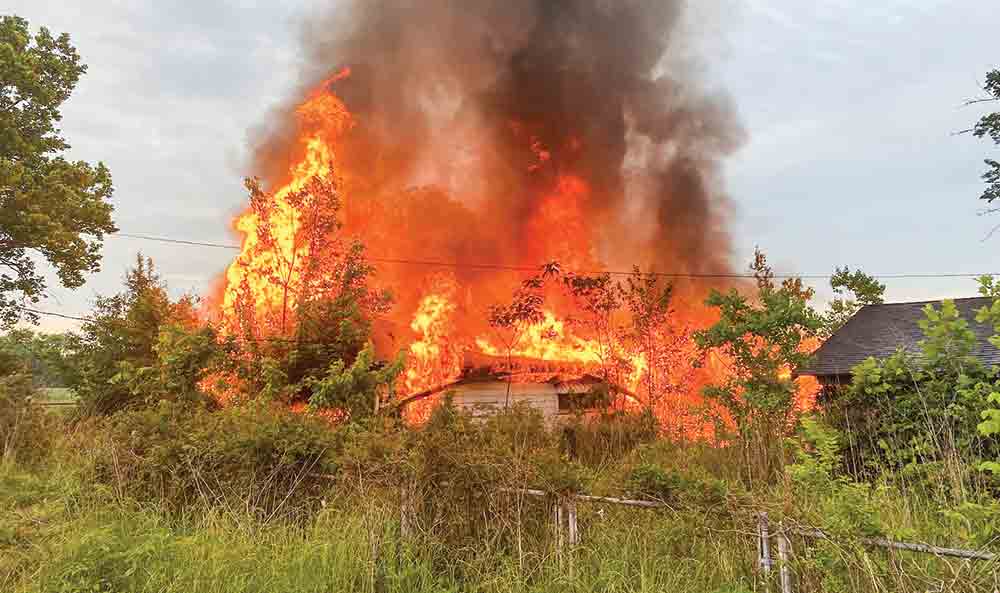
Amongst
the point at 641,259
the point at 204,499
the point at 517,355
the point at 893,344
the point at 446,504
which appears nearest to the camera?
the point at 446,504

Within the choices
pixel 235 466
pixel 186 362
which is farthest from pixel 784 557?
pixel 186 362

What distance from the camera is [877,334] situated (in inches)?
558

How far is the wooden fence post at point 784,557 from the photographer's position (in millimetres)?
3947

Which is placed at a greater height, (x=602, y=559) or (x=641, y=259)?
(x=641, y=259)

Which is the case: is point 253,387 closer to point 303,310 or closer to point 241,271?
point 303,310

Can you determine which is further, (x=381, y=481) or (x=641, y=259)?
(x=641, y=259)

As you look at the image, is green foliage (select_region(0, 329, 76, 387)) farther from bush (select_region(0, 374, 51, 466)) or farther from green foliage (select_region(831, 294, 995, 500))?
green foliage (select_region(831, 294, 995, 500))

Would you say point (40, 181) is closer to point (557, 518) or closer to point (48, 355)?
point (48, 355)

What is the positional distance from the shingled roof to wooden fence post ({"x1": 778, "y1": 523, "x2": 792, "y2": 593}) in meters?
8.65

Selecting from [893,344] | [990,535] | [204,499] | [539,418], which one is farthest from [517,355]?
[990,535]

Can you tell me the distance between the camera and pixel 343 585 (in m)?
5.14

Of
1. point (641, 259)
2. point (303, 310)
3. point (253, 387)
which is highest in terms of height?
point (641, 259)

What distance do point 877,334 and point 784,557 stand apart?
12696 millimetres

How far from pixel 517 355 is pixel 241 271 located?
10147 millimetres
